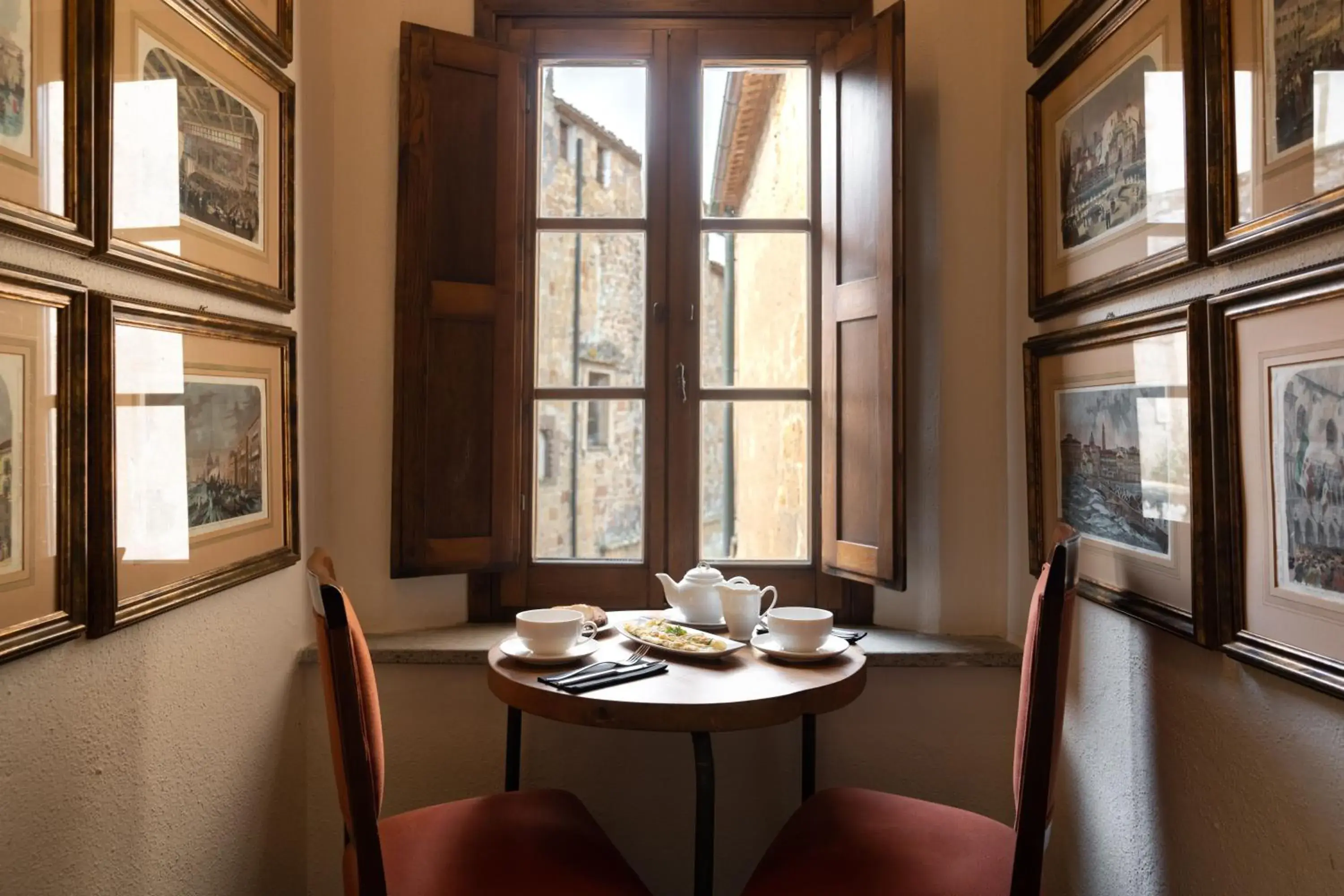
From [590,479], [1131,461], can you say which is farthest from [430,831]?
[1131,461]

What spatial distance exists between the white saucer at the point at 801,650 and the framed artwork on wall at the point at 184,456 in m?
1.11

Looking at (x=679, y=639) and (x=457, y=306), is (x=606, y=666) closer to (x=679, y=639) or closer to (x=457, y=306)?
(x=679, y=639)

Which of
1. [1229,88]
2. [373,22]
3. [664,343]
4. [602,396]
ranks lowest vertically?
[602,396]

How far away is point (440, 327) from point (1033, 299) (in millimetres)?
1504

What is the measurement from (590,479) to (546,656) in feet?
2.67

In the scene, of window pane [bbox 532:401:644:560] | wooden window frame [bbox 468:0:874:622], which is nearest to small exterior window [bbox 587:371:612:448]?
window pane [bbox 532:401:644:560]

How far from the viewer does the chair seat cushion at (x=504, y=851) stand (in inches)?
54.2

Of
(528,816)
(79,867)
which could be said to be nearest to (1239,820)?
(528,816)

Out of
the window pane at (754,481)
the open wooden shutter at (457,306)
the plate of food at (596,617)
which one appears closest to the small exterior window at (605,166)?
the open wooden shutter at (457,306)

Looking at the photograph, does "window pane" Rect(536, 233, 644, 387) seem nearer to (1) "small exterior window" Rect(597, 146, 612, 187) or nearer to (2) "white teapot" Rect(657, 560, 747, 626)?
(1) "small exterior window" Rect(597, 146, 612, 187)

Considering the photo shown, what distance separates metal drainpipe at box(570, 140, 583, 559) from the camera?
7.70 feet

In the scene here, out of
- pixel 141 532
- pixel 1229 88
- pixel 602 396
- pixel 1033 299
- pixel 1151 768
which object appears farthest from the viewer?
pixel 602 396

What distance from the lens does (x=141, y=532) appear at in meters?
1.42

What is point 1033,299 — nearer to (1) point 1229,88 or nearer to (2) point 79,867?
(1) point 1229,88
